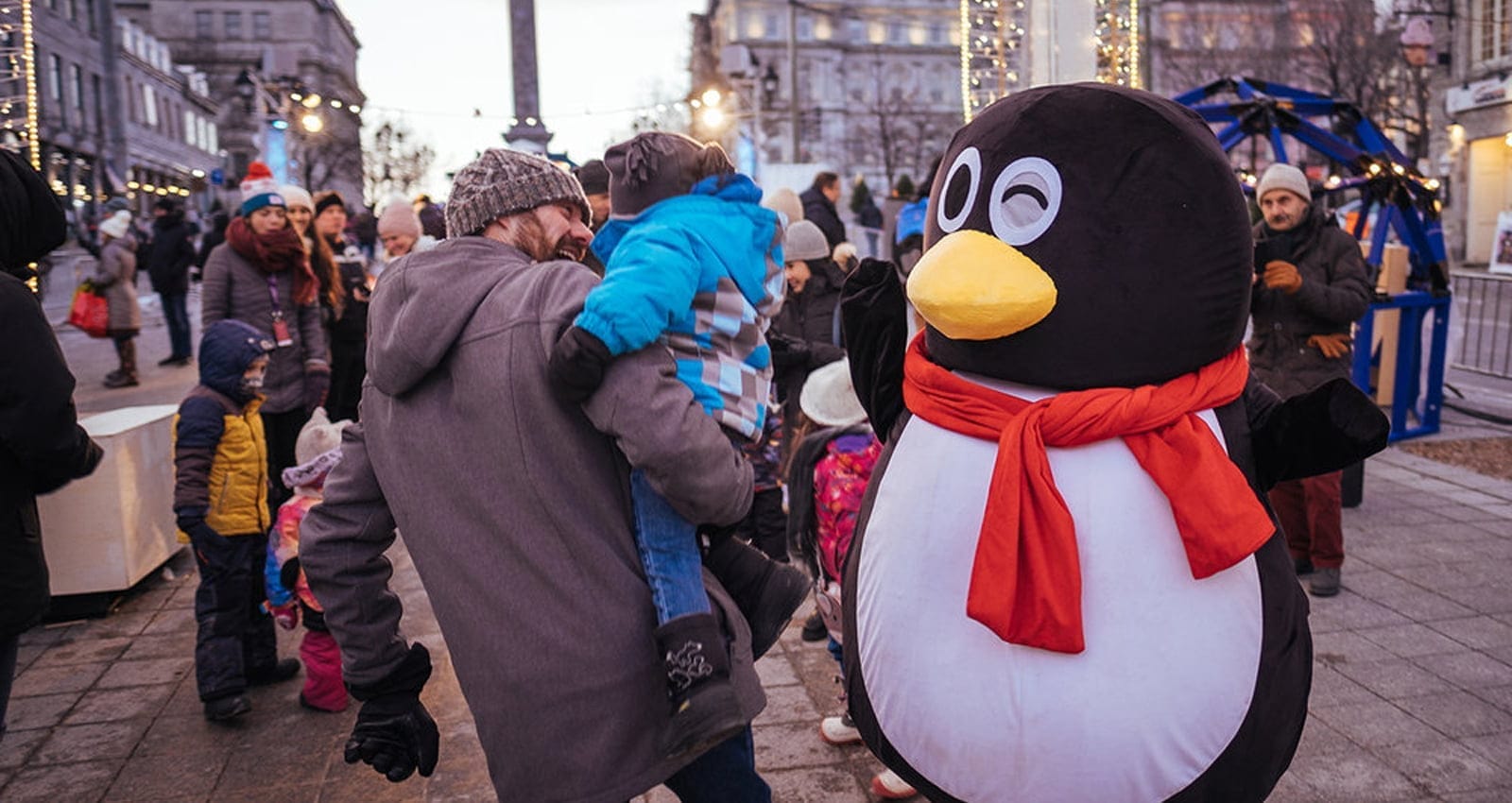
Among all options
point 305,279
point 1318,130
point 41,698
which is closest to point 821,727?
point 41,698

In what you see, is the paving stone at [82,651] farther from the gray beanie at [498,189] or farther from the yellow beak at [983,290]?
the yellow beak at [983,290]

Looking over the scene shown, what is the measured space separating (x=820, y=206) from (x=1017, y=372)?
8007 mm

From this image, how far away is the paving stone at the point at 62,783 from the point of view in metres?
3.74

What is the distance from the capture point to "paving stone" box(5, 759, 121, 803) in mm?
3744

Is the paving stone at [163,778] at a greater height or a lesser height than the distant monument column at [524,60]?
lesser

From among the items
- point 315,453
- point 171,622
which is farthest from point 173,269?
point 315,453

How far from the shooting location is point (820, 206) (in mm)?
9992

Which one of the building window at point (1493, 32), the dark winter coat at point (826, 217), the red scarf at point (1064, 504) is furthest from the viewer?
the building window at point (1493, 32)

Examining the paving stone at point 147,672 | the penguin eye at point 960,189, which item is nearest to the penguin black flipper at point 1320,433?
the penguin eye at point 960,189

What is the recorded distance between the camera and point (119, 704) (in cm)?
448

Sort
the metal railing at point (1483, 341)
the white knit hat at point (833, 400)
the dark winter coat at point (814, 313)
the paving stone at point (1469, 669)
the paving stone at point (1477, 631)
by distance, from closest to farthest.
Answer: the white knit hat at point (833, 400) < the paving stone at point (1469, 669) < the paving stone at point (1477, 631) < the dark winter coat at point (814, 313) < the metal railing at point (1483, 341)

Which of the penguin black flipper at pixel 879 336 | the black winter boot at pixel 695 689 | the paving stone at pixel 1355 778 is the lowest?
the paving stone at pixel 1355 778

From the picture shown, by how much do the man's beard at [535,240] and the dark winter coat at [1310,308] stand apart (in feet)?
14.1

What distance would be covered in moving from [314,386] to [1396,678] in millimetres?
4944
